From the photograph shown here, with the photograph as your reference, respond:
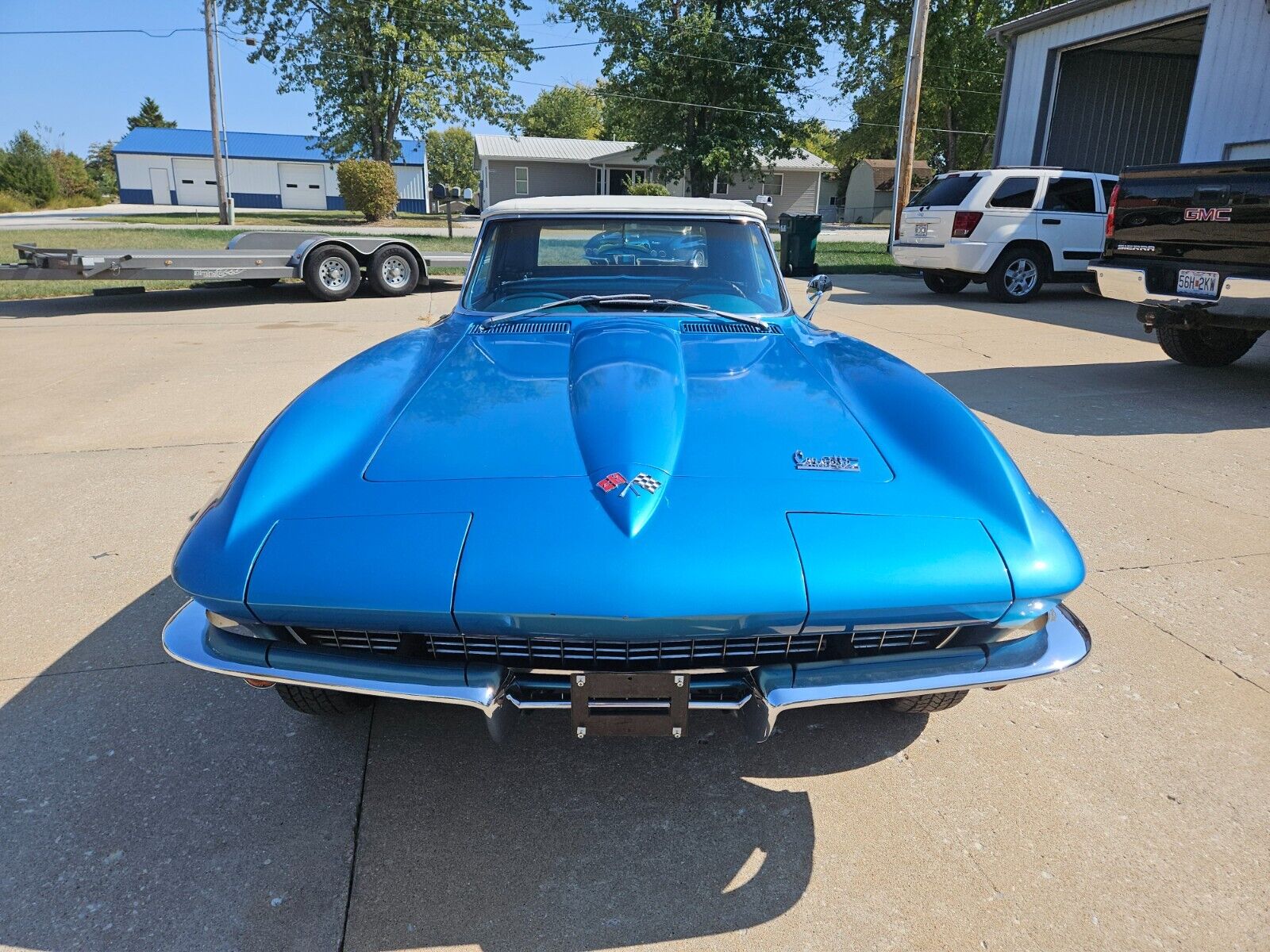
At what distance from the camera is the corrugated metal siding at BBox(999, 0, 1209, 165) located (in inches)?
527

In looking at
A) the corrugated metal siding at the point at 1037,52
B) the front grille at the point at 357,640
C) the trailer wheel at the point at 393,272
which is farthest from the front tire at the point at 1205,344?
the trailer wheel at the point at 393,272

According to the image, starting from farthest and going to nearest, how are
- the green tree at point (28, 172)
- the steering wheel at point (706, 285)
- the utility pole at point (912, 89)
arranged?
the green tree at point (28, 172)
the utility pole at point (912, 89)
the steering wheel at point (706, 285)

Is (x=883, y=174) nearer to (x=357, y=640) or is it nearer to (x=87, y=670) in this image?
(x=87, y=670)

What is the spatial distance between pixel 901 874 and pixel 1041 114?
1740 centimetres

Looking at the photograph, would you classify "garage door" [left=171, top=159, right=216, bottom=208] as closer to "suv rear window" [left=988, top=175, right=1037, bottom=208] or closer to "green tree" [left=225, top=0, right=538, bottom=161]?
"green tree" [left=225, top=0, right=538, bottom=161]

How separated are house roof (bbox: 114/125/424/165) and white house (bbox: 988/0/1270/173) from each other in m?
41.5

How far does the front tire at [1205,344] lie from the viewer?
735 centimetres

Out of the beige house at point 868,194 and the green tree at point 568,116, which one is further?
the green tree at point 568,116

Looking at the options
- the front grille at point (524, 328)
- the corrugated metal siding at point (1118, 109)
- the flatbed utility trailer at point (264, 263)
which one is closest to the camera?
the front grille at point (524, 328)

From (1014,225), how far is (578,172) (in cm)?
3679

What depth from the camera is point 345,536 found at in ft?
5.98

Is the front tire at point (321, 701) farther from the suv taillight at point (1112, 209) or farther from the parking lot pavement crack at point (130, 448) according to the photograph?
the suv taillight at point (1112, 209)

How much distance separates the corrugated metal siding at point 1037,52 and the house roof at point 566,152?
86.9ft

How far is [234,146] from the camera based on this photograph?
5309 cm
